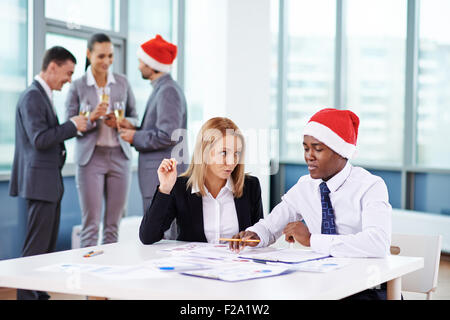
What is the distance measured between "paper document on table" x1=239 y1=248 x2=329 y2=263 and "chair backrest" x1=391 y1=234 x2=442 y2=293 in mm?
535

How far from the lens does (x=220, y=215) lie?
2498 millimetres

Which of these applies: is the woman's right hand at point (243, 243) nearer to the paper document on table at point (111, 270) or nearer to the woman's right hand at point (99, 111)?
the paper document on table at point (111, 270)

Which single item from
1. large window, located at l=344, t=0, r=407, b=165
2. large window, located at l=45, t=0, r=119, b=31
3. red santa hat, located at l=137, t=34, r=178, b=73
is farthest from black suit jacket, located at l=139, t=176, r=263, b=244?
large window, located at l=344, t=0, r=407, b=165

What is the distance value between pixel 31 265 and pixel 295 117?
5.81 meters

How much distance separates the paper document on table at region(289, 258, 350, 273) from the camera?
1.77 meters

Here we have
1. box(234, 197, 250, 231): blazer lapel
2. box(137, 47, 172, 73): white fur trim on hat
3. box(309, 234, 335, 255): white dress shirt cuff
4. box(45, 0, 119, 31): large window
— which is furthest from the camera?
box(45, 0, 119, 31): large window

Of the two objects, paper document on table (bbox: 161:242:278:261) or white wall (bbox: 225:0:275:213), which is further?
white wall (bbox: 225:0:275:213)

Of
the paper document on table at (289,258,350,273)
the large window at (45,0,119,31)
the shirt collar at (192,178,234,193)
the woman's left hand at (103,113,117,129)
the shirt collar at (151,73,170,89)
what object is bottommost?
the paper document on table at (289,258,350,273)

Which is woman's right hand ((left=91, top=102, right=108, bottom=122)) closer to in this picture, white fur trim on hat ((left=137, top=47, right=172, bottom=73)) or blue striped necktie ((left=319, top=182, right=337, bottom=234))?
white fur trim on hat ((left=137, top=47, right=172, bottom=73))

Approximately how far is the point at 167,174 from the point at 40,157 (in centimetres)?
156

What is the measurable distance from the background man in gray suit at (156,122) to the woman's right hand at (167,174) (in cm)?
134

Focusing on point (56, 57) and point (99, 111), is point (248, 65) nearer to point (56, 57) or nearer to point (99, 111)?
point (99, 111)
